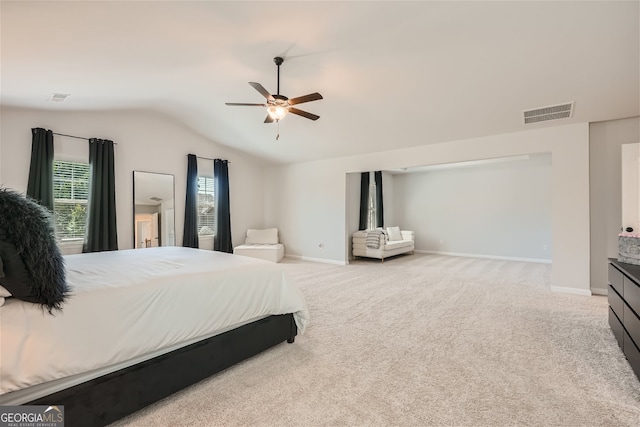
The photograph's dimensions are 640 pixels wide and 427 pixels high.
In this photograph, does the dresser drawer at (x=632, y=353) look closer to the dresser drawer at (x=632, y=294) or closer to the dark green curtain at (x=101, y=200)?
the dresser drawer at (x=632, y=294)

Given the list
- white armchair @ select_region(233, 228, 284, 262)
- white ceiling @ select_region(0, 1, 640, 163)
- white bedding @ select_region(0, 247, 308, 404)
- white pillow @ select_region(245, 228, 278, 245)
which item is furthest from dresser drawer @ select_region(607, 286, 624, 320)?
white pillow @ select_region(245, 228, 278, 245)

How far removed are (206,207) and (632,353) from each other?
6905mm

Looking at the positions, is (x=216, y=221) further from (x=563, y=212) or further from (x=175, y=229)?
(x=563, y=212)

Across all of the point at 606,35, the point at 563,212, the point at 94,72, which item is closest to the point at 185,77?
the point at 94,72

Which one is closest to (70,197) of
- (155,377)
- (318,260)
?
(155,377)

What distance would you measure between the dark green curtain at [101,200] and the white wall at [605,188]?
7.62m

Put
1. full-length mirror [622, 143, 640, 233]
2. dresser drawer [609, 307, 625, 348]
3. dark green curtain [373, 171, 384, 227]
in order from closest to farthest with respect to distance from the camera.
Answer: dresser drawer [609, 307, 625, 348] < full-length mirror [622, 143, 640, 233] < dark green curtain [373, 171, 384, 227]

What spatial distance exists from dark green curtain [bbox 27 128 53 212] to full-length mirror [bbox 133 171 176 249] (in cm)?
123

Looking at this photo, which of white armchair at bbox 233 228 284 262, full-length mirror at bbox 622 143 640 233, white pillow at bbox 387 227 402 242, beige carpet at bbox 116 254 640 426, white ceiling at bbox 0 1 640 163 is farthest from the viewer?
white pillow at bbox 387 227 402 242

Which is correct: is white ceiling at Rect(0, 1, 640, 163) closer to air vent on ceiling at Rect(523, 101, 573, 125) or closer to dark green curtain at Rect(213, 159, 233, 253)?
air vent on ceiling at Rect(523, 101, 573, 125)

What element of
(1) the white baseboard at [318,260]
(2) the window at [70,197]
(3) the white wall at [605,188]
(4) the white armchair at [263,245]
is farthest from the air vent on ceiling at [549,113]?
(2) the window at [70,197]

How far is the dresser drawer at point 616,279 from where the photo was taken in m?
2.39

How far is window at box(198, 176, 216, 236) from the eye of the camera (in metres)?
6.75

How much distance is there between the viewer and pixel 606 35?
9.07ft
